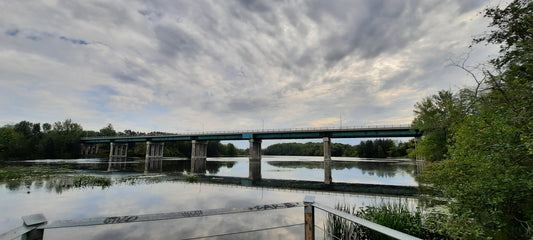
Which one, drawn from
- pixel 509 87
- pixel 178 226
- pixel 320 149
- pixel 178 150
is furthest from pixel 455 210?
pixel 320 149

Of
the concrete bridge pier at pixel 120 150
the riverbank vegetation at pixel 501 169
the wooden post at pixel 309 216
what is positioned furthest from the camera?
the concrete bridge pier at pixel 120 150

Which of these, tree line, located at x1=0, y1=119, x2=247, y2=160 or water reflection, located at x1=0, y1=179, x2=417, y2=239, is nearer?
water reflection, located at x1=0, y1=179, x2=417, y2=239

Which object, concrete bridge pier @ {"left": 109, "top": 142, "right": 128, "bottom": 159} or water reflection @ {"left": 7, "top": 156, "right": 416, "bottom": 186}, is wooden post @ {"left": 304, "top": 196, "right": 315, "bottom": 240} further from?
concrete bridge pier @ {"left": 109, "top": 142, "right": 128, "bottom": 159}

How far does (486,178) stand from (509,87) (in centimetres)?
388

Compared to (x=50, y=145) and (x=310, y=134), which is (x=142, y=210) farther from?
(x=50, y=145)

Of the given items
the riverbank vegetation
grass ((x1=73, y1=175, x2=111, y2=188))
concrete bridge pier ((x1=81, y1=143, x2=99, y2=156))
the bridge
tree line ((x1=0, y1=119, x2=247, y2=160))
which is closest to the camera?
the riverbank vegetation

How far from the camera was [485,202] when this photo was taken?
758 cm

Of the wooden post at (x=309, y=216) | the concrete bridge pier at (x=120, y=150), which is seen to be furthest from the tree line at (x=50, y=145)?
the wooden post at (x=309, y=216)

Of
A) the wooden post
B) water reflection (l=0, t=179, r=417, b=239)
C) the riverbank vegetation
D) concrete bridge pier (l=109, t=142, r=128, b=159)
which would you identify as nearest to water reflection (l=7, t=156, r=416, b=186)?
water reflection (l=0, t=179, r=417, b=239)

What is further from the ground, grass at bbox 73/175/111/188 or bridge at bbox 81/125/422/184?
bridge at bbox 81/125/422/184

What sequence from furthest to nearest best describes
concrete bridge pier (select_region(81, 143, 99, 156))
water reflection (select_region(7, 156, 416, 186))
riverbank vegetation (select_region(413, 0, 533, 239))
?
concrete bridge pier (select_region(81, 143, 99, 156)) → water reflection (select_region(7, 156, 416, 186)) → riverbank vegetation (select_region(413, 0, 533, 239))

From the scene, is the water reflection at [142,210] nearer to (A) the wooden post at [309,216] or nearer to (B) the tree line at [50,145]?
(A) the wooden post at [309,216]

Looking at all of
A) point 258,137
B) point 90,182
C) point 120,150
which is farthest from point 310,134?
point 120,150

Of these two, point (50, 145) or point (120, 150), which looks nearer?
point (50, 145)
